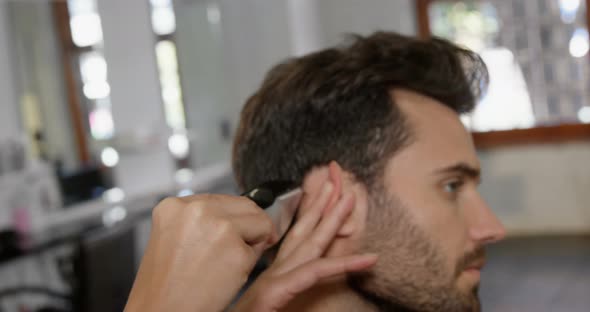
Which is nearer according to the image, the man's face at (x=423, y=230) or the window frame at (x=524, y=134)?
Answer: the man's face at (x=423, y=230)

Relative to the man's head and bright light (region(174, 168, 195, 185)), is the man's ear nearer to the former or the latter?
the man's head

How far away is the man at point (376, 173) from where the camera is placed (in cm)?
114

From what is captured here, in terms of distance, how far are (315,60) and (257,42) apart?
4609mm

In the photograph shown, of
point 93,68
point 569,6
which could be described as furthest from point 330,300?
point 569,6

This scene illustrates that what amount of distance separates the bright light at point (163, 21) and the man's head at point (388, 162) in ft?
13.5

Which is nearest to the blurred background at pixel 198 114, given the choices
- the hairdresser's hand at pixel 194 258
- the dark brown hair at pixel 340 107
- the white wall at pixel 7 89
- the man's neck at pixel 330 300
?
the white wall at pixel 7 89

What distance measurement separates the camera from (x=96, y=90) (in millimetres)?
4535

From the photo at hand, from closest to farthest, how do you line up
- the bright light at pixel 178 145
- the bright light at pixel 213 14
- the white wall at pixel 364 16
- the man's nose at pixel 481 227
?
the man's nose at pixel 481 227, the bright light at pixel 178 145, the bright light at pixel 213 14, the white wall at pixel 364 16

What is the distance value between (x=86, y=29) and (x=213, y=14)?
1451 millimetres

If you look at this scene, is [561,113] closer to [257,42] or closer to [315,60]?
[257,42]

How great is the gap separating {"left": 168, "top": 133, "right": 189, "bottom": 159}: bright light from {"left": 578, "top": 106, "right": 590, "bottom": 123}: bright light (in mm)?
3030

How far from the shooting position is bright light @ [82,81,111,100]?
14.5 feet

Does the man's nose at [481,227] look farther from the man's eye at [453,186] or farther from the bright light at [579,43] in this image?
the bright light at [579,43]

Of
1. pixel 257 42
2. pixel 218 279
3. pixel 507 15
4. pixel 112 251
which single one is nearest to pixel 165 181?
pixel 257 42
